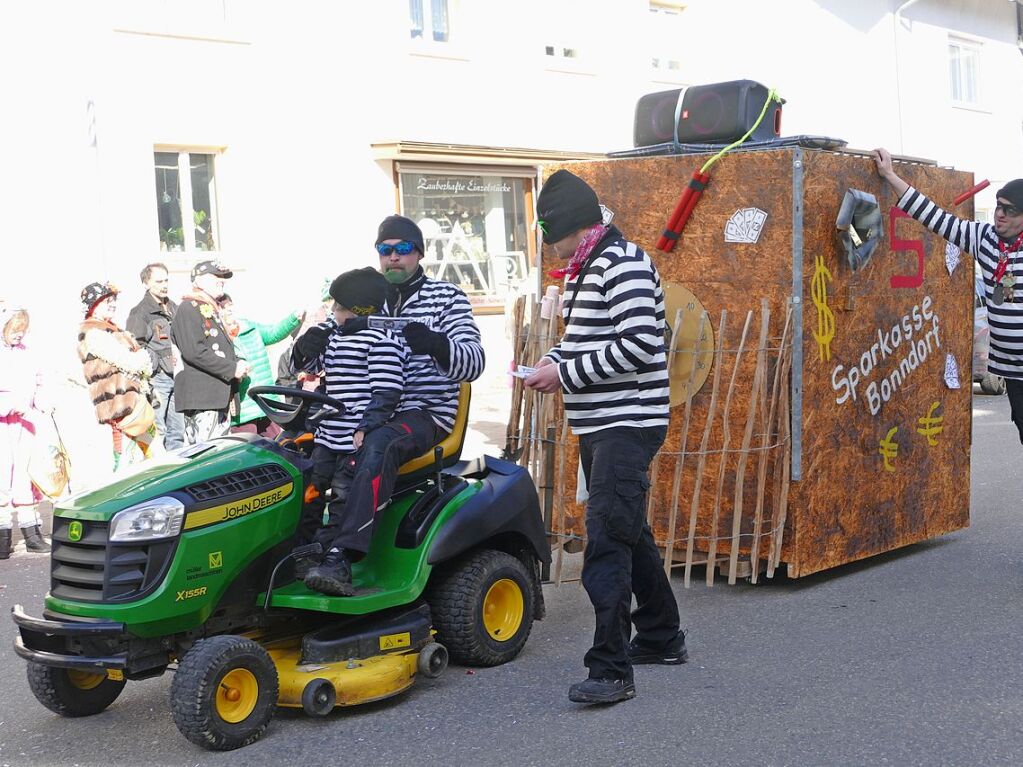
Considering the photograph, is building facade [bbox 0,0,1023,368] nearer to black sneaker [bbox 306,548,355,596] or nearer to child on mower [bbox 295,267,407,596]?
child on mower [bbox 295,267,407,596]

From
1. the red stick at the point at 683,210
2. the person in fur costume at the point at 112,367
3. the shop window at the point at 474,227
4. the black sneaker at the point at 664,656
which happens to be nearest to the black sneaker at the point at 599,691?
the black sneaker at the point at 664,656

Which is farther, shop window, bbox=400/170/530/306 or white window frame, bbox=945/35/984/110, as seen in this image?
white window frame, bbox=945/35/984/110

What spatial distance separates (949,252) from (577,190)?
362 cm

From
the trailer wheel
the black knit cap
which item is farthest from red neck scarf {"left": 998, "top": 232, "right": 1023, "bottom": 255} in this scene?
the black knit cap

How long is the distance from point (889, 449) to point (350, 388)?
3490 millimetres

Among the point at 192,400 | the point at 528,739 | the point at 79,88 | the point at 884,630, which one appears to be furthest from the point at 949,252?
the point at 79,88

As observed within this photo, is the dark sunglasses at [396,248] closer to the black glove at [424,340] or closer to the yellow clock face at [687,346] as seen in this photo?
the black glove at [424,340]

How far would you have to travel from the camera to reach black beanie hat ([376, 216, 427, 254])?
18.9ft

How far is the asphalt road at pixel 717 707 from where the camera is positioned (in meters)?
4.64

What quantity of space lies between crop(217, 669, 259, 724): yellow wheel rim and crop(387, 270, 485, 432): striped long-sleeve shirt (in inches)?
53.5

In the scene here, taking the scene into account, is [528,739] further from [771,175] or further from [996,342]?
[996,342]

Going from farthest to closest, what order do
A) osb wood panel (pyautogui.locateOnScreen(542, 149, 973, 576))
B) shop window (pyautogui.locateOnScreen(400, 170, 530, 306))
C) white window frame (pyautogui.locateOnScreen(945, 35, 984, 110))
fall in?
1. white window frame (pyautogui.locateOnScreen(945, 35, 984, 110))
2. shop window (pyautogui.locateOnScreen(400, 170, 530, 306))
3. osb wood panel (pyautogui.locateOnScreen(542, 149, 973, 576))

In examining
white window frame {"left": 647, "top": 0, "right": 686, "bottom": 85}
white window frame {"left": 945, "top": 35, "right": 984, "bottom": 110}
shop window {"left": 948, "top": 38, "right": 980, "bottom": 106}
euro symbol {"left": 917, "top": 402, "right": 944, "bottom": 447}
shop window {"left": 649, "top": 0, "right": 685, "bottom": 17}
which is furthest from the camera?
shop window {"left": 948, "top": 38, "right": 980, "bottom": 106}

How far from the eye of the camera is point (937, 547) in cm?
809
